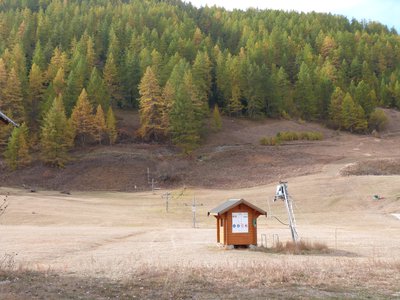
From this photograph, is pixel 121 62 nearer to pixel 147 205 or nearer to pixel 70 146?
pixel 70 146

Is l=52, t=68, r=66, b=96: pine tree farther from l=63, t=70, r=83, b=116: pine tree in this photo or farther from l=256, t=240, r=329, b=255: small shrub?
l=256, t=240, r=329, b=255: small shrub

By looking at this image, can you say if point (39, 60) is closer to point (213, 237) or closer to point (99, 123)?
point (99, 123)

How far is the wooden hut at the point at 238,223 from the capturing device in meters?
24.7

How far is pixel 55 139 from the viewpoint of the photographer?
6456cm

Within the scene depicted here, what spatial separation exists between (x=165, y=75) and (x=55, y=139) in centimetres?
2571

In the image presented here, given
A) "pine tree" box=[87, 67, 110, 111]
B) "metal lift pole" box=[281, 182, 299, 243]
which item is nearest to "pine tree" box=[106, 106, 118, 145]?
"pine tree" box=[87, 67, 110, 111]

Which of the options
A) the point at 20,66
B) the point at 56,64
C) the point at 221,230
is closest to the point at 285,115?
the point at 56,64

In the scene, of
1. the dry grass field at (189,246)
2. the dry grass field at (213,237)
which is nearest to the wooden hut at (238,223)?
the dry grass field at (213,237)

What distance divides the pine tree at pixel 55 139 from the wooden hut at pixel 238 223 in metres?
43.6

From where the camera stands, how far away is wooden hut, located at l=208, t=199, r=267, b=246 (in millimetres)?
24656

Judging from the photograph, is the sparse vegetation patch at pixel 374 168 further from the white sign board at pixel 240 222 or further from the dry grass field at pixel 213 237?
the white sign board at pixel 240 222

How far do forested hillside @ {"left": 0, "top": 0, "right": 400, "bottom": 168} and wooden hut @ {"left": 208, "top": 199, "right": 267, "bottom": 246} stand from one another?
44.0 meters

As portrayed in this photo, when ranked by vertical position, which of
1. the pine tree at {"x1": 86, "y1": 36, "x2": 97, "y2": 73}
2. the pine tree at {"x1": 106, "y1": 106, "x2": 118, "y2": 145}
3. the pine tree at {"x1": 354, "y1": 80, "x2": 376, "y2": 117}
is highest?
the pine tree at {"x1": 86, "y1": 36, "x2": 97, "y2": 73}

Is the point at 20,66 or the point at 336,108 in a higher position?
the point at 20,66
